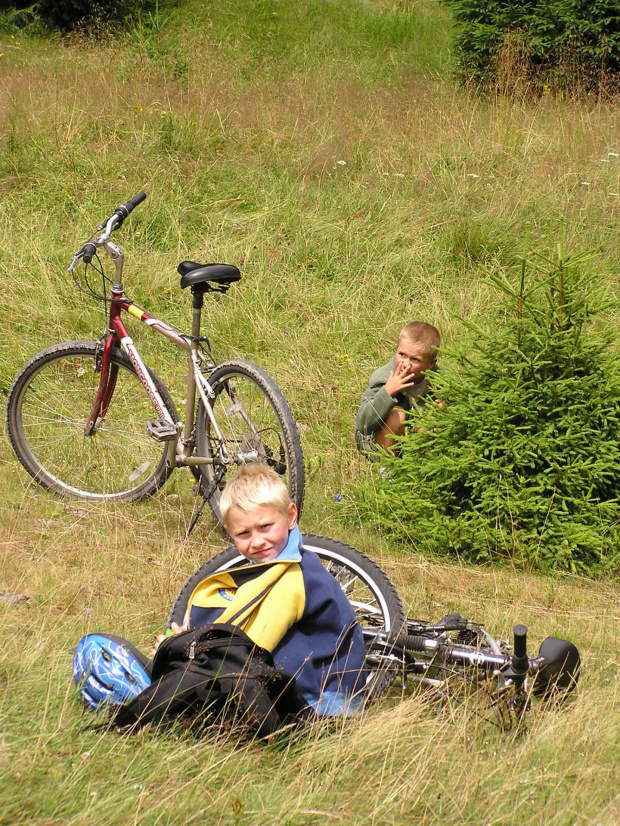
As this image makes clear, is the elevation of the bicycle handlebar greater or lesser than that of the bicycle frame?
greater

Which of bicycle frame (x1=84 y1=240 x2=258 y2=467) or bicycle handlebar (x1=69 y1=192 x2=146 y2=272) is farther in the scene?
bicycle handlebar (x1=69 y1=192 x2=146 y2=272)

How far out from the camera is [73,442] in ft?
18.2

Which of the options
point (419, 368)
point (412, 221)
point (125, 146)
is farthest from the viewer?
point (125, 146)

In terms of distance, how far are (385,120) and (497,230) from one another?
8.38 ft

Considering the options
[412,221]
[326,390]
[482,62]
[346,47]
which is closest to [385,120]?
[412,221]

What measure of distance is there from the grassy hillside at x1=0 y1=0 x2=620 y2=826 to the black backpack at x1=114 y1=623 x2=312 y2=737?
0.33 ft

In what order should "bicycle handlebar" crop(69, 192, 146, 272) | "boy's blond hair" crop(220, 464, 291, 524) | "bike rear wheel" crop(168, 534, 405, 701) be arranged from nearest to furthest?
"boy's blond hair" crop(220, 464, 291, 524) < "bike rear wheel" crop(168, 534, 405, 701) < "bicycle handlebar" crop(69, 192, 146, 272)

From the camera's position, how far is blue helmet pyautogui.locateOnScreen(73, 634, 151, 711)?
297cm

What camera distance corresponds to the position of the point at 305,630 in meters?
3.03

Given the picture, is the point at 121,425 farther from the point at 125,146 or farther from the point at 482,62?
the point at 482,62

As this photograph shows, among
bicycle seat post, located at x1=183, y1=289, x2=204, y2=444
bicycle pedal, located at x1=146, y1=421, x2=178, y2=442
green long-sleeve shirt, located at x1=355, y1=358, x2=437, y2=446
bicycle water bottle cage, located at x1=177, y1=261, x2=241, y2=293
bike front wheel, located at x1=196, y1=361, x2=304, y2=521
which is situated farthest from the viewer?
green long-sleeve shirt, located at x1=355, y1=358, x2=437, y2=446

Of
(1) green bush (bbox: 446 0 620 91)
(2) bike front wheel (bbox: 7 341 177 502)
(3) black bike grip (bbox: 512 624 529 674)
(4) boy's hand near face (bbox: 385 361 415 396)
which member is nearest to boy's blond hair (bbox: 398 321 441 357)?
(4) boy's hand near face (bbox: 385 361 415 396)

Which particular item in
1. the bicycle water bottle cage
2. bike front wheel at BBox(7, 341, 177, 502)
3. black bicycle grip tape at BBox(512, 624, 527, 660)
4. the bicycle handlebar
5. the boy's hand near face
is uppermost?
the bicycle handlebar

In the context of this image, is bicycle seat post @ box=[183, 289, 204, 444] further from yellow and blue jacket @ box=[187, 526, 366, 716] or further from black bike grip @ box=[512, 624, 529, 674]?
black bike grip @ box=[512, 624, 529, 674]
